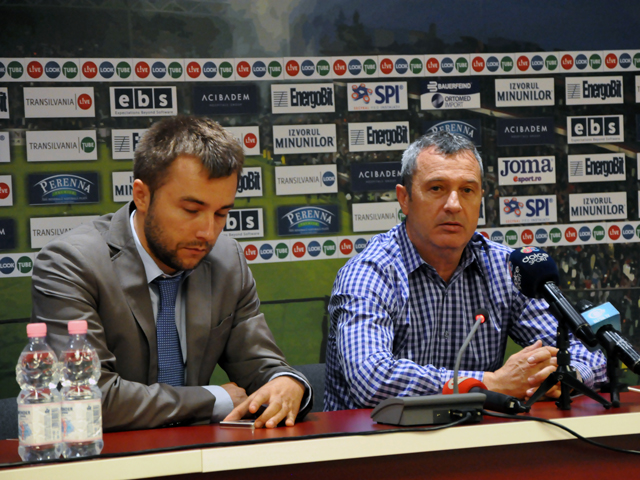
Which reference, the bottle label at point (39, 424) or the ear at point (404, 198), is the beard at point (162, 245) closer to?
the bottle label at point (39, 424)

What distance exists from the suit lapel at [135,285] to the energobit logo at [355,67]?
8.45 feet

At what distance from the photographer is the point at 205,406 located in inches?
64.4

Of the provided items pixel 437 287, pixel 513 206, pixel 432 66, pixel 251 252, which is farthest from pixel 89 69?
pixel 513 206

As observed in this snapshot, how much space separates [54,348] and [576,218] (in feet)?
11.5

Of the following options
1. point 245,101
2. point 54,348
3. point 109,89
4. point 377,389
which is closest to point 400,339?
point 377,389

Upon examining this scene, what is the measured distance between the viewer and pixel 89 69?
3.82 meters

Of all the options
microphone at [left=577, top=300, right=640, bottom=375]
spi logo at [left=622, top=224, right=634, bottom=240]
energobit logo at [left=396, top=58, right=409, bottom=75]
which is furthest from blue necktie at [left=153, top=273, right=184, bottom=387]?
spi logo at [left=622, top=224, right=634, bottom=240]

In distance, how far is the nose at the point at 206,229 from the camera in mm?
1749

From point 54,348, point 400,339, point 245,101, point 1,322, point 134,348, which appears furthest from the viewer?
point 245,101

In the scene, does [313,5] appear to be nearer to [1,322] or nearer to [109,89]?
[109,89]

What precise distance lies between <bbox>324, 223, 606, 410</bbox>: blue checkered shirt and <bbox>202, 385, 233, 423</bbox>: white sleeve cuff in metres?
0.38

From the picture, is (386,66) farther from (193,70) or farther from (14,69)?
(14,69)

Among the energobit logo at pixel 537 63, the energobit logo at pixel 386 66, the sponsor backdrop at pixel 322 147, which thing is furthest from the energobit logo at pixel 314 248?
the energobit logo at pixel 537 63

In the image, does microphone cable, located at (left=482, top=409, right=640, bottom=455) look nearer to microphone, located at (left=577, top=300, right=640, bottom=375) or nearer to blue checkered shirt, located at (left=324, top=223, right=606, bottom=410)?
microphone, located at (left=577, top=300, right=640, bottom=375)
